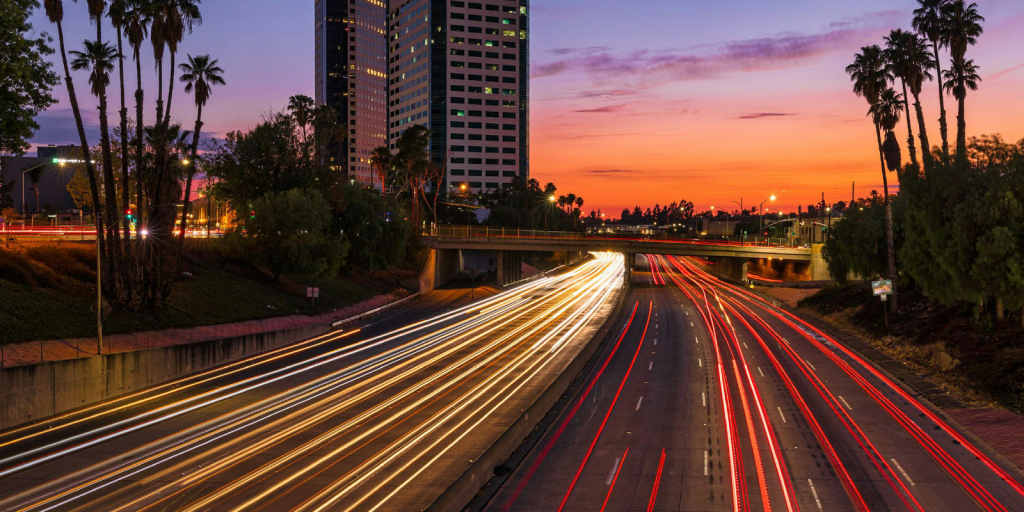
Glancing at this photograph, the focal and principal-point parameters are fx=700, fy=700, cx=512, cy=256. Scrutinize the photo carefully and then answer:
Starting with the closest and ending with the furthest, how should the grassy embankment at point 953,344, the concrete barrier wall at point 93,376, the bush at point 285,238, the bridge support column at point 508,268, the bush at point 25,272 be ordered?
1. the concrete barrier wall at point 93,376
2. the grassy embankment at point 953,344
3. the bush at point 25,272
4. the bush at point 285,238
5. the bridge support column at point 508,268

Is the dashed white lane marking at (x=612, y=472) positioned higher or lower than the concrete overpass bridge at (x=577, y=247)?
lower

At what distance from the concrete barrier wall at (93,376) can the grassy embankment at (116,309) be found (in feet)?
15.1

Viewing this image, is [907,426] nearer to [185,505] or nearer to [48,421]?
[185,505]

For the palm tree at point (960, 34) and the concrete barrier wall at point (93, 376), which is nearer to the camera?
the concrete barrier wall at point (93, 376)

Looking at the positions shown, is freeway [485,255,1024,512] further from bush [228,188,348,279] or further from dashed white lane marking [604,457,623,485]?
bush [228,188,348,279]

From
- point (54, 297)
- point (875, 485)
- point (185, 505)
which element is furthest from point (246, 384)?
point (875, 485)

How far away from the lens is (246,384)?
1218 inches

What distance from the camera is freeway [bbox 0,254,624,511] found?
16.6 metres

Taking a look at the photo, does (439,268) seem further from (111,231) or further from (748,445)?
(748,445)

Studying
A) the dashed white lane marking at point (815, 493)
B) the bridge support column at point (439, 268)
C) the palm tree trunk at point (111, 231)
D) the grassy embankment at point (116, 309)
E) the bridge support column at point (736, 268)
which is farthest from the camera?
the bridge support column at point (736, 268)

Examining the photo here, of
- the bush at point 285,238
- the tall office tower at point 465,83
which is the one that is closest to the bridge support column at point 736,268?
the bush at point 285,238

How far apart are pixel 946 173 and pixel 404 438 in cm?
2977

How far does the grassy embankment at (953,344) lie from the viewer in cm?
2773

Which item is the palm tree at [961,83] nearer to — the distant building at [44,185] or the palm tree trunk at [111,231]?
the palm tree trunk at [111,231]
